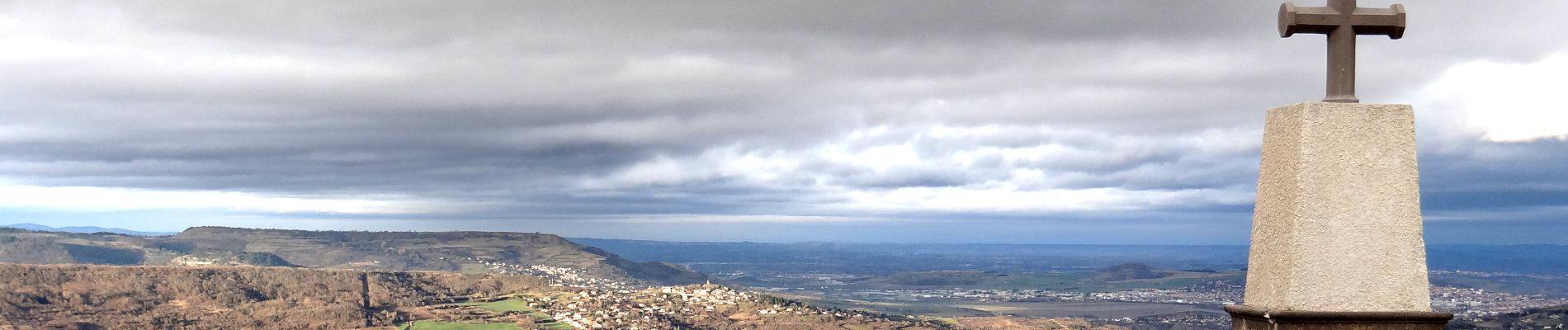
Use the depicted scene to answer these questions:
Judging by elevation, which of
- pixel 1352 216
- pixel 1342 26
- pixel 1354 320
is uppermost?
pixel 1342 26

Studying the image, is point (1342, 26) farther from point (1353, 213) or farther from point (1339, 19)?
point (1353, 213)

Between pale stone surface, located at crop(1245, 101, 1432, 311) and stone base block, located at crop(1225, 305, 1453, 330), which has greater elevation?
pale stone surface, located at crop(1245, 101, 1432, 311)

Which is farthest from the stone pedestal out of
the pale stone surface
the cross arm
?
the cross arm

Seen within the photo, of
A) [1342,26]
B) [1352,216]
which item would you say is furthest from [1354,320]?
[1342,26]

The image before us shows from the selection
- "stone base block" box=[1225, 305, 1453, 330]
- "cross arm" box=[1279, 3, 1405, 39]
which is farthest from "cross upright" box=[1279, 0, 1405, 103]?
"stone base block" box=[1225, 305, 1453, 330]

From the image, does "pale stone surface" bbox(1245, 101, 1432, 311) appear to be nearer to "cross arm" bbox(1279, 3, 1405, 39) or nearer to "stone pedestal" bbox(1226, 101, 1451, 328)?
"stone pedestal" bbox(1226, 101, 1451, 328)

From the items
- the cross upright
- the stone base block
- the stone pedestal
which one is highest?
the cross upright
